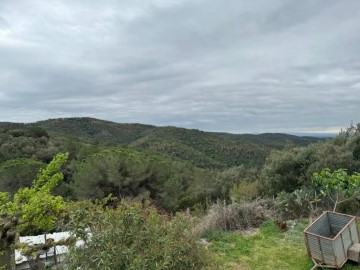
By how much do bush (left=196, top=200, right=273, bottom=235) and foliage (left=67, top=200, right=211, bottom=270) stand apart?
15.4ft

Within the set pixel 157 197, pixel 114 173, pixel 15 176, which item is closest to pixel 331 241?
pixel 114 173

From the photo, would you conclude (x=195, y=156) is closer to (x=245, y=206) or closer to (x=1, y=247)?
(x=245, y=206)

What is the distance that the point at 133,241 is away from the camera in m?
3.18

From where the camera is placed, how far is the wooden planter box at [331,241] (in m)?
5.34

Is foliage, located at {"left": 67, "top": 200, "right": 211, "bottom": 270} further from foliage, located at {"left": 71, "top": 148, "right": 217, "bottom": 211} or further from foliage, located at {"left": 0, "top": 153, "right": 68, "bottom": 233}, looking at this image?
foliage, located at {"left": 71, "top": 148, "right": 217, "bottom": 211}

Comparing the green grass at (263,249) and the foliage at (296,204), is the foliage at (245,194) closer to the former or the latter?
the foliage at (296,204)

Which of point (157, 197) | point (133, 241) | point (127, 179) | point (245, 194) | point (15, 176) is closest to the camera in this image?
point (133, 241)

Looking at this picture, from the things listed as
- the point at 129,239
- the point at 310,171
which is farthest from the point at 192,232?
the point at 310,171

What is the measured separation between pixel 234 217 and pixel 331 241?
314 centimetres

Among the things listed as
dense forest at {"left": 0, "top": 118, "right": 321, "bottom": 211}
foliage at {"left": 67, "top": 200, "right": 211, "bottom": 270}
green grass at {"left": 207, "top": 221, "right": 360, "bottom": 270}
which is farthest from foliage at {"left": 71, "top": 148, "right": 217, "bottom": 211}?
foliage at {"left": 67, "top": 200, "right": 211, "bottom": 270}

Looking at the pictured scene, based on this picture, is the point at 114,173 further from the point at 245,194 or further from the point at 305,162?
the point at 305,162

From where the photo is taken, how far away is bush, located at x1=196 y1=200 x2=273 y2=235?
8.12 m

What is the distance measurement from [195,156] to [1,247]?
2190 inches

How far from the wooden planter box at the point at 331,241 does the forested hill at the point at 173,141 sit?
150 ft
